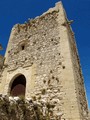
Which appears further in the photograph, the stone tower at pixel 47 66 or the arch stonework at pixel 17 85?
the arch stonework at pixel 17 85

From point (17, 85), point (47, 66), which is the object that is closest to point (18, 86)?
point (17, 85)

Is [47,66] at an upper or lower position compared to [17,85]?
upper

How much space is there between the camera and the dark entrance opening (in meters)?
8.38

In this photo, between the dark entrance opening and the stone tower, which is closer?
the stone tower

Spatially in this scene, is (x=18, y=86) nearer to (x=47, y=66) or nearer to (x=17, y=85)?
(x=17, y=85)

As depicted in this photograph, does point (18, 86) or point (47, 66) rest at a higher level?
point (47, 66)

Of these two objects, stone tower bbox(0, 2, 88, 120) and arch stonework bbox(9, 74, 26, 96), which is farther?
arch stonework bbox(9, 74, 26, 96)

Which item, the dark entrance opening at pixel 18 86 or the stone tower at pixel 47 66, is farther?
the dark entrance opening at pixel 18 86

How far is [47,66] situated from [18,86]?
2076mm

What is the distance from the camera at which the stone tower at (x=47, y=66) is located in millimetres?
6758

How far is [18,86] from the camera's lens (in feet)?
28.3

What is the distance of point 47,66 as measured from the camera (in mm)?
8125

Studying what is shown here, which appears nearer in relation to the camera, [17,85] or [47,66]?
[47,66]

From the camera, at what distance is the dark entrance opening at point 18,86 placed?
8.38 m
